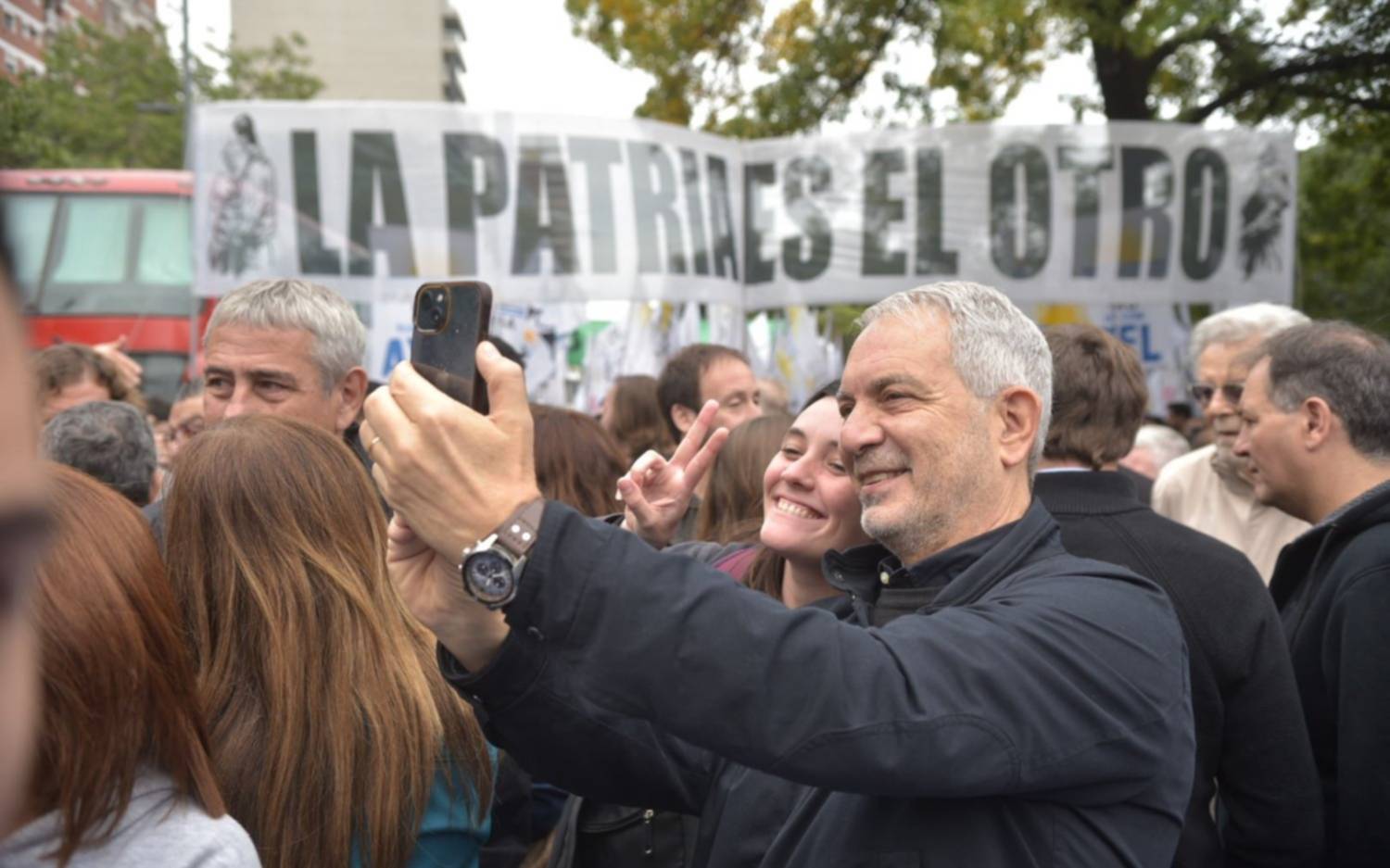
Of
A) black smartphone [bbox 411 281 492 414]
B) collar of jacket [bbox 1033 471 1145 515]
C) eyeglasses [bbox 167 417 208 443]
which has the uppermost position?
black smartphone [bbox 411 281 492 414]

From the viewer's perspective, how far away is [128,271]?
46.7 ft

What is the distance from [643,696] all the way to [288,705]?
0.97 metres

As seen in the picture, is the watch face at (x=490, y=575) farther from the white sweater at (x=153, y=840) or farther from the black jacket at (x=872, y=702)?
the white sweater at (x=153, y=840)

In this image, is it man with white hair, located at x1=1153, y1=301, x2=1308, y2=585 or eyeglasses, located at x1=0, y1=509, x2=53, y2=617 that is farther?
man with white hair, located at x1=1153, y1=301, x2=1308, y2=585

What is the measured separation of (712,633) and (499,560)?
8.4 inches

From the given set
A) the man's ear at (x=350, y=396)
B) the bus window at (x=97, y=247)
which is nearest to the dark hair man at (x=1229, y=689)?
the man's ear at (x=350, y=396)

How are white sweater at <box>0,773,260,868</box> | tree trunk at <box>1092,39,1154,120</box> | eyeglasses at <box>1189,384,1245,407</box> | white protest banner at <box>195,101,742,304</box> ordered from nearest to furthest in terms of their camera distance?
white sweater at <box>0,773,260,868</box>
eyeglasses at <box>1189,384,1245,407</box>
white protest banner at <box>195,101,742,304</box>
tree trunk at <box>1092,39,1154,120</box>

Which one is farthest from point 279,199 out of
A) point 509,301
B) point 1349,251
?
point 1349,251

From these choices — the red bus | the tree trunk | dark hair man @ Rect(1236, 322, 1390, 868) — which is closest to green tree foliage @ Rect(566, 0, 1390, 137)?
the tree trunk

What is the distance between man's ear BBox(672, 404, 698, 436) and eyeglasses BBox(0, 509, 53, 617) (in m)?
5.23

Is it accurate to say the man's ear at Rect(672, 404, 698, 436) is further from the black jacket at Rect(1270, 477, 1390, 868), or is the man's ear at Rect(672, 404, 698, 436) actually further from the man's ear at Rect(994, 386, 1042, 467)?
the man's ear at Rect(994, 386, 1042, 467)

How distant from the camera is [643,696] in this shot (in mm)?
1390

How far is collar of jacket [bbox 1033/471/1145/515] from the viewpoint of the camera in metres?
2.99

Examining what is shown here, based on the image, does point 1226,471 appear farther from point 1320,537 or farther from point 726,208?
point 726,208
